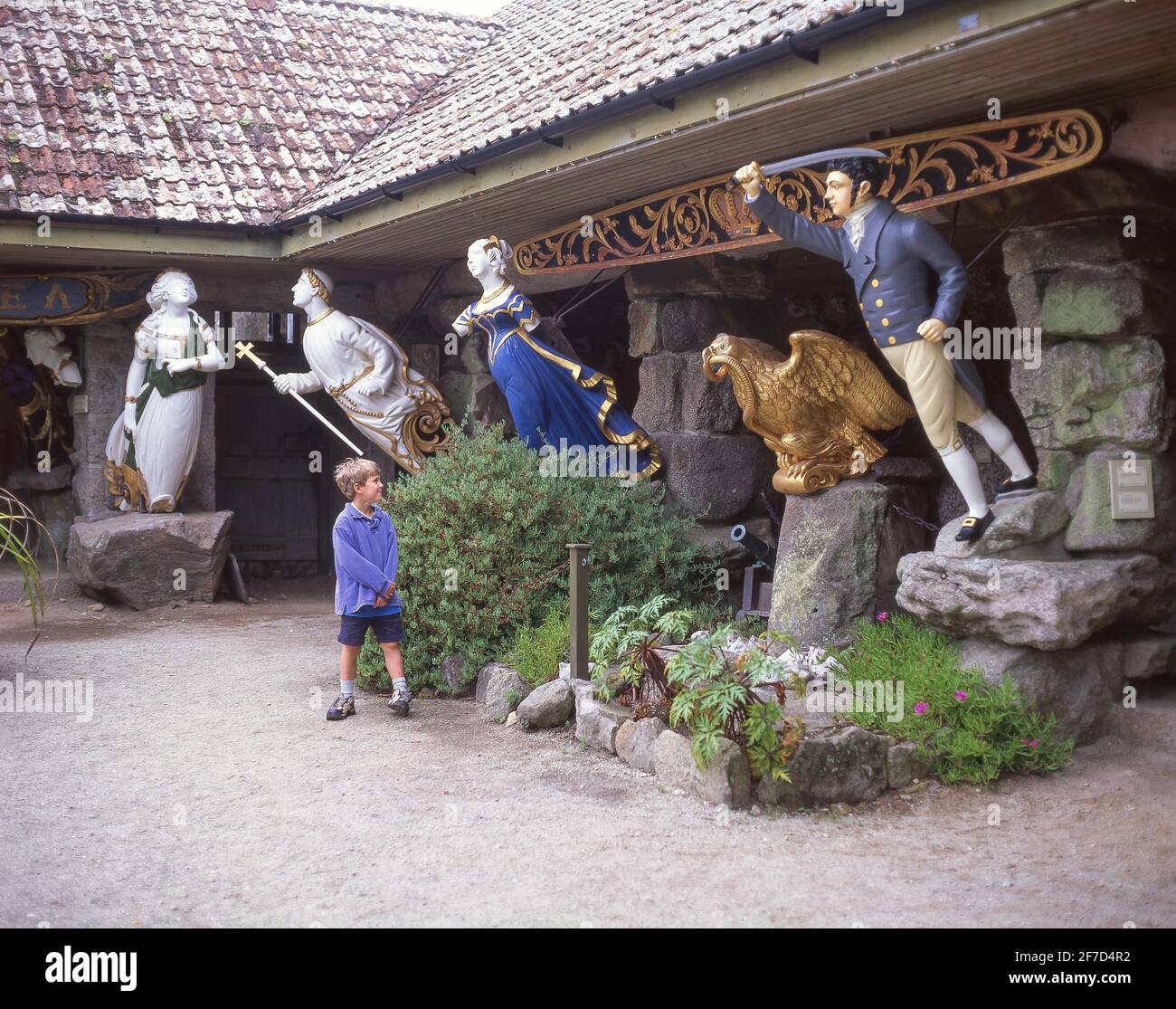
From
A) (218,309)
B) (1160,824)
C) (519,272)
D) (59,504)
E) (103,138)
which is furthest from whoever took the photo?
(59,504)

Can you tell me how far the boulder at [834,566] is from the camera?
5.59m

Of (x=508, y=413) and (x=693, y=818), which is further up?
(x=508, y=413)

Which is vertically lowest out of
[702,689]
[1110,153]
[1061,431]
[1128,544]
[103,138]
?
[702,689]

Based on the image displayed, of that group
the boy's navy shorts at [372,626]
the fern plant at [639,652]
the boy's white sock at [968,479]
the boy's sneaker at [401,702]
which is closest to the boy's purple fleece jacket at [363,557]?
the boy's navy shorts at [372,626]

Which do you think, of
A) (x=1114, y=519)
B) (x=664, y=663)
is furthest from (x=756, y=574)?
(x=1114, y=519)

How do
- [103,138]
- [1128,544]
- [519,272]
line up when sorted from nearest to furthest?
[1128,544], [519,272], [103,138]

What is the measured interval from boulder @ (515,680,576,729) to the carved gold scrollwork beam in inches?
90.3

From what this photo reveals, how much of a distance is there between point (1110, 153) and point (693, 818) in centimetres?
296

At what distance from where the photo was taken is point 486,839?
4.16m

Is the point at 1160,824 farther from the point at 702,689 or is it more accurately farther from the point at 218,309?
the point at 218,309

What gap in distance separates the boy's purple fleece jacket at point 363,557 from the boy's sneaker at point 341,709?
0.44 meters

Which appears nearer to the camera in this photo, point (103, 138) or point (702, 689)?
point (702, 689)
